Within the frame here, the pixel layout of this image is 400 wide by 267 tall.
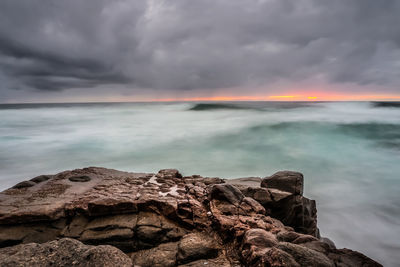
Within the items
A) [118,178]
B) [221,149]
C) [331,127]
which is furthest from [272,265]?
[331,127]

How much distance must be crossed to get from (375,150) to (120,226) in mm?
23674

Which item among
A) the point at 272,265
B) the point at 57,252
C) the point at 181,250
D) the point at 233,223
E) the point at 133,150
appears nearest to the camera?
the point at 272,265

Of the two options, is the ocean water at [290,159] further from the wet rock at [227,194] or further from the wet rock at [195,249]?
the wet rock at [195,249]

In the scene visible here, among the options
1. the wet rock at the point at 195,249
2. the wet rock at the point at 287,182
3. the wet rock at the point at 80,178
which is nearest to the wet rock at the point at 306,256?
the wet rock at the point at 195,249

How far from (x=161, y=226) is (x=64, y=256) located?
6.31ft

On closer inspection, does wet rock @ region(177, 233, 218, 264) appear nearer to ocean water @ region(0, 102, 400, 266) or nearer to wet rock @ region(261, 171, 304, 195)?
wet rock @ region(261, 171, 304, 195)

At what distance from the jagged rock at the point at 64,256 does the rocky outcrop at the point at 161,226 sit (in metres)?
0.01

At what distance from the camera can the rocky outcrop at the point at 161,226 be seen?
132 inches

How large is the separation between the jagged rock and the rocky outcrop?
0.01 m

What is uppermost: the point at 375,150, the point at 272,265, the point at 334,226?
the point at 272,265

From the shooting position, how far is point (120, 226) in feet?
15.8

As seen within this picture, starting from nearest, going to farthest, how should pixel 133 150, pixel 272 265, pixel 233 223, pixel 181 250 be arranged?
1. pixel 272 265
2. pixel 181 250
3. pixel 233 223
4. pixel 133 150

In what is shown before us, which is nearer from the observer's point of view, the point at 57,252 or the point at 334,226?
the point at 57,252

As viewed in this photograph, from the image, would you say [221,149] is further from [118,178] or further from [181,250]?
[181,250]
